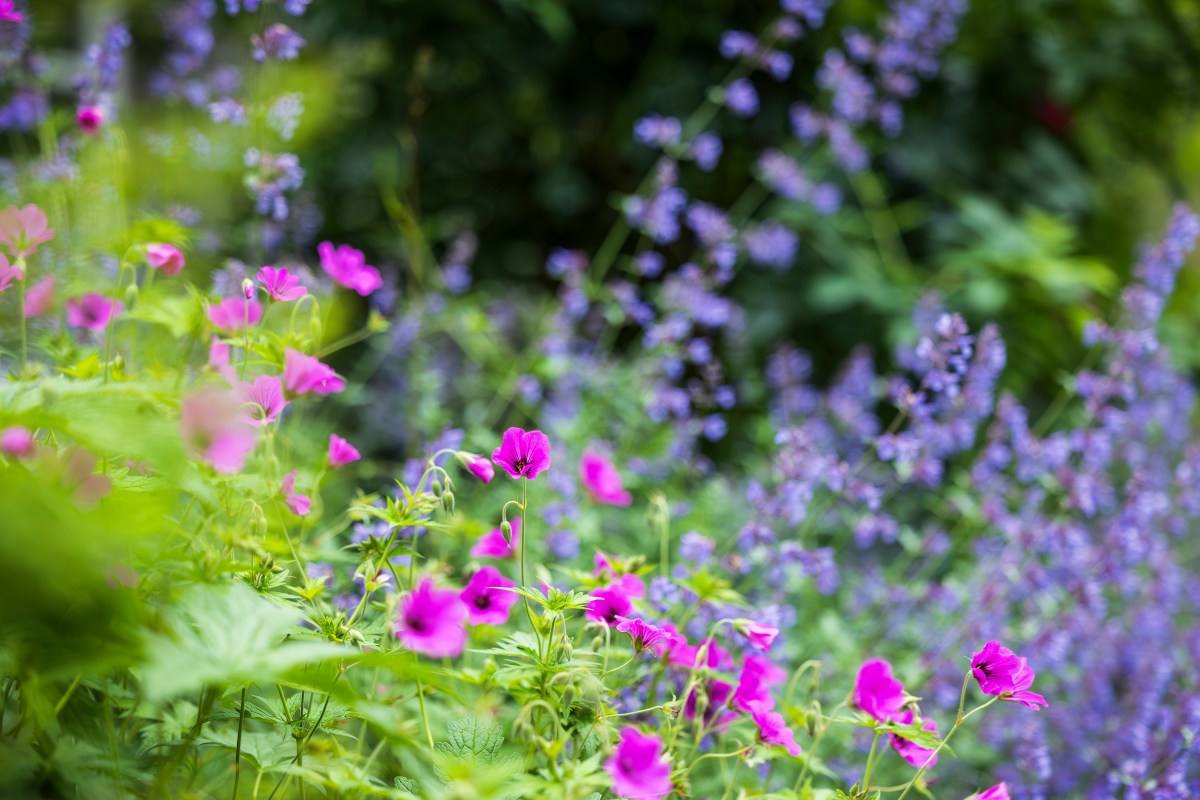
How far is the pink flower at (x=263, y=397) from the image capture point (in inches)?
40.4

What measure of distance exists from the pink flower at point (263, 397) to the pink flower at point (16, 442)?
0.20 metres

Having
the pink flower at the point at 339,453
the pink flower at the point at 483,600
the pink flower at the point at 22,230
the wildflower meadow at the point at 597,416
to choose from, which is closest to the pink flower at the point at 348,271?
the wildflower meadow at the point at 597,416

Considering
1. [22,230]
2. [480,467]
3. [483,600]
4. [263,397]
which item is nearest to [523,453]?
[480,467]

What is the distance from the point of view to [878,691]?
3.78ft

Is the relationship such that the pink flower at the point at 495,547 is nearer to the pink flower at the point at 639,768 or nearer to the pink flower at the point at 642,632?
the pink flower at the point at 642,632

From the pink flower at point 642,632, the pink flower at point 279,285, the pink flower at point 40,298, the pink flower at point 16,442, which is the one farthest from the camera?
the pink flower at point 40,298

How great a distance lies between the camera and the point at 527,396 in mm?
2135

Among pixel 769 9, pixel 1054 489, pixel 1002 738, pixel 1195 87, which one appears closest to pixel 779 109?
pixel 769 9

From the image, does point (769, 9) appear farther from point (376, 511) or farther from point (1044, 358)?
point (376, 511)

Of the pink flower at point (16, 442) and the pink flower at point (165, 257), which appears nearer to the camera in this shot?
the pink flower at point (16, 442)

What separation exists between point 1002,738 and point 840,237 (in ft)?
6.33

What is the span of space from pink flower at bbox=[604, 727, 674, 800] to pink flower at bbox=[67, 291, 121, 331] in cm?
94

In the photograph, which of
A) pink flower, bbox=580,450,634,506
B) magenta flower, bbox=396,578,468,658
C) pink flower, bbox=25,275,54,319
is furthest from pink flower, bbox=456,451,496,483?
pink flower, bbox=25,275,54,319

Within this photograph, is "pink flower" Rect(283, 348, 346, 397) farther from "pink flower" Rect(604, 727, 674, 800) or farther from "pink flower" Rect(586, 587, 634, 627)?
"pink flower" Rect(604, 727, 674, 800)
